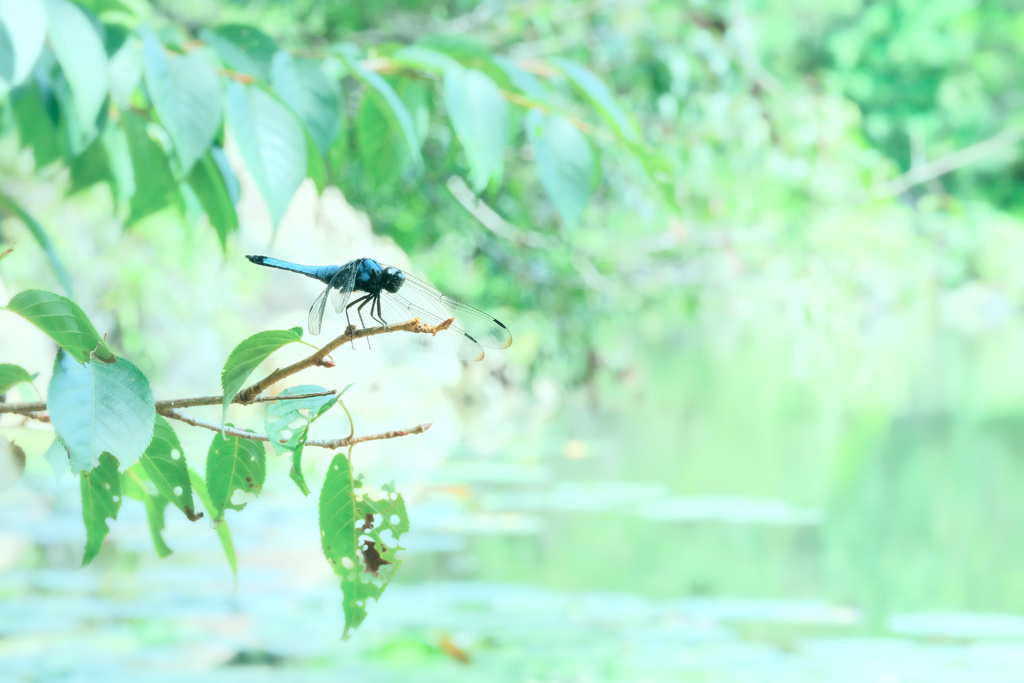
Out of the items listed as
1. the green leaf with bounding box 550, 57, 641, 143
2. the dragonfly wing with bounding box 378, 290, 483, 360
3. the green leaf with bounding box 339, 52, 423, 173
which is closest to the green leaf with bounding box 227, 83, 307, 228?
the green leaf with bounding box 339, 52, 423, 173

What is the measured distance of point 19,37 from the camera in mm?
795

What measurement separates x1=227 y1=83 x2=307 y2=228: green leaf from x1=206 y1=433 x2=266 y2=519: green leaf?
1.32 feet

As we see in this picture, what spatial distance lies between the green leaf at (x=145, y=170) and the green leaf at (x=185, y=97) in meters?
0.15

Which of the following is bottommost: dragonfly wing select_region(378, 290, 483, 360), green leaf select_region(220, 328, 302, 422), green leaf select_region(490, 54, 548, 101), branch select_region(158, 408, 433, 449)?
branch select_region(158, 408, 433, 449)

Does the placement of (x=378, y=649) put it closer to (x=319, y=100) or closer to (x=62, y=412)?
(x=319, y=100)

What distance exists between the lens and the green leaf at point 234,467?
54 cm

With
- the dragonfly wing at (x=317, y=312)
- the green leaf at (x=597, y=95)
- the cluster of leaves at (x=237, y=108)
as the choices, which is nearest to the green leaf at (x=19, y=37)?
the cluster of leaves at (x=237, y=108)

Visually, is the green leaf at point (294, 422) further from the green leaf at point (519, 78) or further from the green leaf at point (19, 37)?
the green leaf at point (519, 78)

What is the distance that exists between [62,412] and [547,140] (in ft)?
2.56

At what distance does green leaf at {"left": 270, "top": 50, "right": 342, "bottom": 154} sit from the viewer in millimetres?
1042

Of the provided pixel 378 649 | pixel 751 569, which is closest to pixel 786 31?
pixel 751 569

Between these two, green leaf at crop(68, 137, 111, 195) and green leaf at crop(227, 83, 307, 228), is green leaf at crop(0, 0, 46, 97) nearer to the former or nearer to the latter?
green leaf at crop(227, 83, 307, 228)

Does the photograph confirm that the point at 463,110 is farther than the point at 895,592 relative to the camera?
No

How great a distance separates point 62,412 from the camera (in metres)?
0.45
